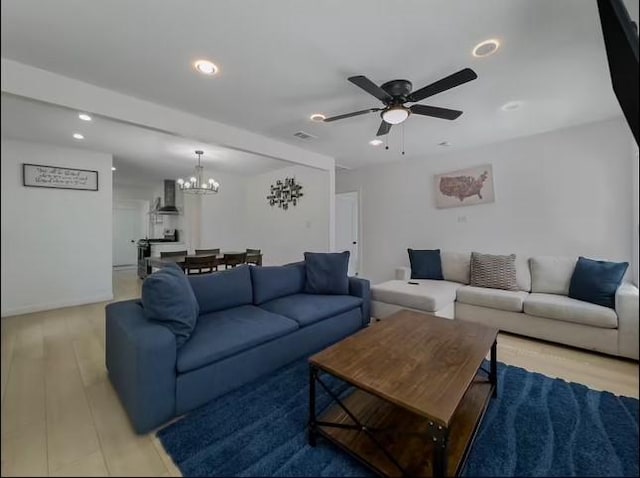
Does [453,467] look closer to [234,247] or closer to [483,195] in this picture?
[483,195]

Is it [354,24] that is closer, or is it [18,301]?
[18,301]

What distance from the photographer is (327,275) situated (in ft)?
10.0

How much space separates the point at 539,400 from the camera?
1.66 meters

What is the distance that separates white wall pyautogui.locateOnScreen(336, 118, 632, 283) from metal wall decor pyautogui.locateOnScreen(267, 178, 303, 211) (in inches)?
36.9

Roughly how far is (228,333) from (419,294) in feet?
6.71

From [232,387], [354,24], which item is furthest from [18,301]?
[354,24]

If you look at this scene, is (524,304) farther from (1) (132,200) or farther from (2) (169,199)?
(2) (169,199)

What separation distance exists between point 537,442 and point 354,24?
8.03 ft

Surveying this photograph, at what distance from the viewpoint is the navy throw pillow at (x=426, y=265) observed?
380 cm

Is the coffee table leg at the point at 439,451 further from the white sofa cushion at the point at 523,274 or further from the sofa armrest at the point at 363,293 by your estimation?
the white sofa cushion at the point at 523,274

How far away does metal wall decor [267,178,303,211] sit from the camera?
5477mm

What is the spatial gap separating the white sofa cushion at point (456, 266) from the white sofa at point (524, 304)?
0.01 metres

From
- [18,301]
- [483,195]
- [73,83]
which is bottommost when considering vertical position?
[18,301]

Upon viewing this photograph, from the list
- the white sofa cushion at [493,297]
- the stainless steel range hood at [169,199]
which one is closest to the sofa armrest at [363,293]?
the white sofa cushion at [493,297]
